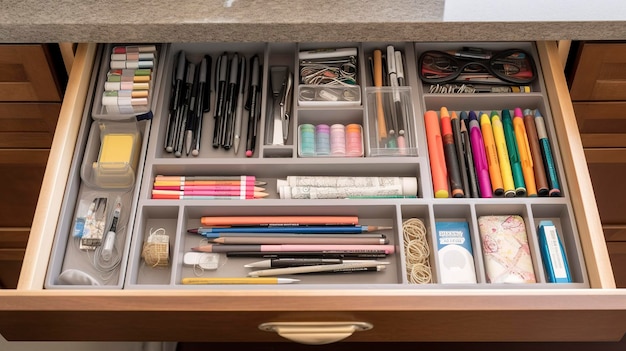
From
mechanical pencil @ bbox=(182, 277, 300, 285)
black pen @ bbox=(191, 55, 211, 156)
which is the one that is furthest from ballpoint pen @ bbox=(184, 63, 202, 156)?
mechanical pencil @ bbox=(182, 277, 300, 285)

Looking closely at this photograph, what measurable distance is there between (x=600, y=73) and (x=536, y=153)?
190 mm

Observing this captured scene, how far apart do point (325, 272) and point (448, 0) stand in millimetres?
449

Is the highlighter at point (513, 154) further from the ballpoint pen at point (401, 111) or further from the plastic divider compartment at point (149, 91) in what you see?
the plastic divider compartment at point (149, 91)

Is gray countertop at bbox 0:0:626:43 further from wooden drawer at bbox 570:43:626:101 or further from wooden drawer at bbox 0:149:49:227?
wooden drawer at bbox 0:149:49:227

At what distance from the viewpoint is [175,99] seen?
3.46ft

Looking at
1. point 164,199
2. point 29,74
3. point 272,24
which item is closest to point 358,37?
point 272,24

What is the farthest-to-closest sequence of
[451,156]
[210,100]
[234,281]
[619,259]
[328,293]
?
[619,259]
[210,100]
[451,156]
[234,281]
[328,293]

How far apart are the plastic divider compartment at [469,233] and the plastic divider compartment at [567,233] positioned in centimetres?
9

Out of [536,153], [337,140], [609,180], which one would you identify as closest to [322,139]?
[337,140]

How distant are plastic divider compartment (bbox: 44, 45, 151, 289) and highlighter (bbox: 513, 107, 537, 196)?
59cm

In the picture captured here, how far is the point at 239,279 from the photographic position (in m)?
0.88

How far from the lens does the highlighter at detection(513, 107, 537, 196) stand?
3.13 feet

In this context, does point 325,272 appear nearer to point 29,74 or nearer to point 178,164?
point 178,164

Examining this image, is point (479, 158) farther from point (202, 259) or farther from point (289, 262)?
point (202, 259)
